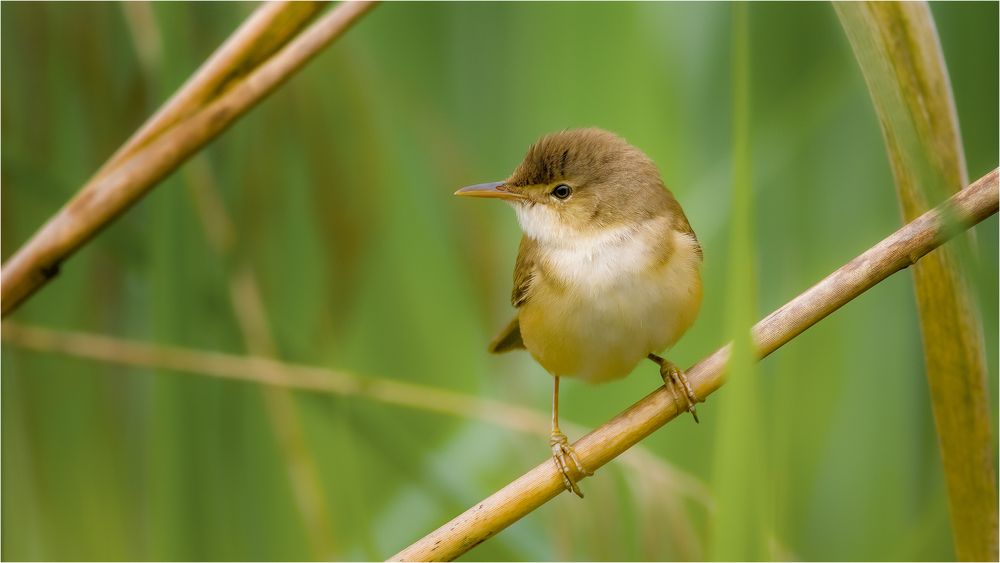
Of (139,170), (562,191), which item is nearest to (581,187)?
(562,191)

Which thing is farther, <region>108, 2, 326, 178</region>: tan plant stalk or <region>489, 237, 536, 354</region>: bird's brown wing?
<region>489, 237, 536, 354</region>: bird's brown wing

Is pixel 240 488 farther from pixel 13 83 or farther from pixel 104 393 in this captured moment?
pixel 13 83

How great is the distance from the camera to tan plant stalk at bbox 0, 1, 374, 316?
1.62m

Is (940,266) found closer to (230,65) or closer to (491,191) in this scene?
(491,191)

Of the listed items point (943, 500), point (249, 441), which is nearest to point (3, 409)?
point (249, 441)

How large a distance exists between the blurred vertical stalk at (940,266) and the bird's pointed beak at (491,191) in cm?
77

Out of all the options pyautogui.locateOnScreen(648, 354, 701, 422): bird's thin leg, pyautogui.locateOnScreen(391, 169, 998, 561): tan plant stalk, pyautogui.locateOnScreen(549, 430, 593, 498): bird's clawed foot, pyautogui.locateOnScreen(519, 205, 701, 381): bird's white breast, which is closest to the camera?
pyautogui.locateOnScreen(391, 169, 998, 561): tan plant stalk

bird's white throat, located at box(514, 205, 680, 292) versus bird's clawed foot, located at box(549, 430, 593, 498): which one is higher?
bird's white throat, located at box(514, 205, 680, 292)

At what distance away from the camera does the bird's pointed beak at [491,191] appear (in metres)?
1.89

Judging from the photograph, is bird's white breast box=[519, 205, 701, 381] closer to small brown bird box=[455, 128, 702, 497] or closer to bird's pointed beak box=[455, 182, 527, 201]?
small brown bird box=[455, 128, 702, 497]

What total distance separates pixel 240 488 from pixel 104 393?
54 cm

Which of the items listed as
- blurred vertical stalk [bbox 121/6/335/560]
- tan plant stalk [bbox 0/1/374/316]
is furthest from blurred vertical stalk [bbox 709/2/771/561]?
blurred vertical stalk [bbox 121/6/335/560]

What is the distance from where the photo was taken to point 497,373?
246 cm

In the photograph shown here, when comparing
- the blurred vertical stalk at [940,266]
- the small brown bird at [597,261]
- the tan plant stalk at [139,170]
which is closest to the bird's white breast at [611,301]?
the small brown bird at [597,261]
